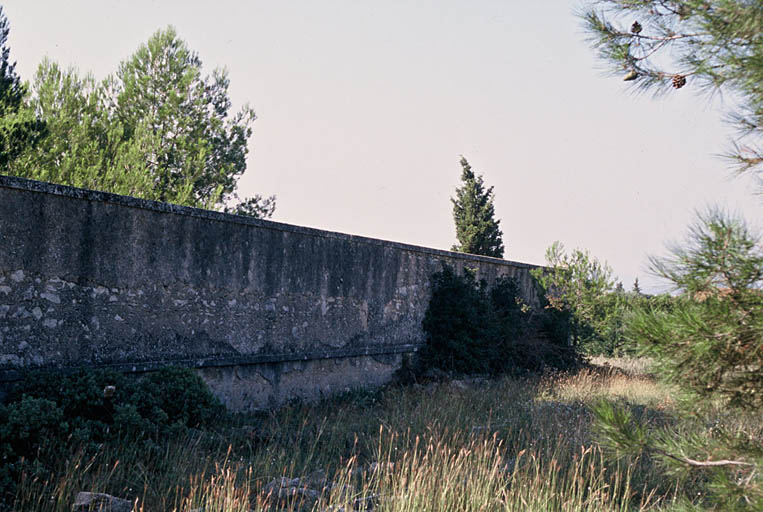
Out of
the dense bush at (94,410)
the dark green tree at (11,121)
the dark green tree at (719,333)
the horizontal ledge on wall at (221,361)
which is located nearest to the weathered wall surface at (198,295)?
the horizontal ledge on wall at (221,361)

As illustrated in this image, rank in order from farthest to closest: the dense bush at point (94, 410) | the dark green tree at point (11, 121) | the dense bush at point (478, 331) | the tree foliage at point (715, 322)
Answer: the dark green tree at point (11, 121) < the dense bush at point (478, 331) < the dense bush at point (94, 410) < the tree foliage at point (715, 322)

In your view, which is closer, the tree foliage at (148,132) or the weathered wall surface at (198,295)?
the weathered wall surface at (198,295)

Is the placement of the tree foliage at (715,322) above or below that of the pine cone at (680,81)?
below

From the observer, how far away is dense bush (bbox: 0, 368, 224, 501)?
517 cm

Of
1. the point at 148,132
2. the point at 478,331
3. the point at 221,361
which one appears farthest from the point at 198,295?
the point at 148,132

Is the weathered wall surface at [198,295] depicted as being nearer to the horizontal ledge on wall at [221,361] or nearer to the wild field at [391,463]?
the horizontal ledge on wall at [221,361]

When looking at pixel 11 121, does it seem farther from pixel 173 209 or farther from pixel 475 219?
pixel 475 219

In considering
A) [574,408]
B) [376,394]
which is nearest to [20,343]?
[376,394]

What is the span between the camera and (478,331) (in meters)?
12.5

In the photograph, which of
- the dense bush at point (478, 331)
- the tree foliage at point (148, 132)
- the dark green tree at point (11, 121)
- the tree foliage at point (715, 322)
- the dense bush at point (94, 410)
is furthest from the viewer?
the tree foliage at point (148, 132)

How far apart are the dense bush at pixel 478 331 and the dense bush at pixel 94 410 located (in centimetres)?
579

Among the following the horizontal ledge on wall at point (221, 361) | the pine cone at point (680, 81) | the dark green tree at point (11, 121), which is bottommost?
the horizontal ledge on wall at point (221, 361)

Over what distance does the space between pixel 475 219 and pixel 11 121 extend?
62.1 feet

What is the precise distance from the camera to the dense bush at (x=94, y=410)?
17.0 feet
